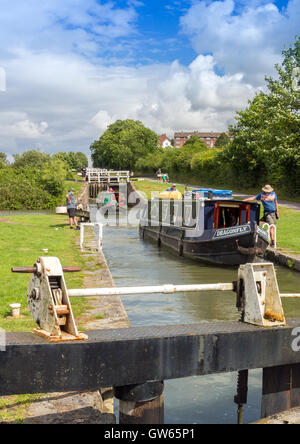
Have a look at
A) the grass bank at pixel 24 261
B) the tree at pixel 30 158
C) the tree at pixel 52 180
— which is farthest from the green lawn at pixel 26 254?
the tree at pixel 30 158

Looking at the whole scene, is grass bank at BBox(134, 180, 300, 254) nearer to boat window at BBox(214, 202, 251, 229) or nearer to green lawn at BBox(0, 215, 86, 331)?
boat window at BBox(214, 202, 251, 229)

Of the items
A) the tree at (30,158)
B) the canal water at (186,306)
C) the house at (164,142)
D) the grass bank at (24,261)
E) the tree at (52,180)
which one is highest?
the house at (164,142)

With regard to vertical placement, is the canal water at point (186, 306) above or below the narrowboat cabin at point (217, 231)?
below

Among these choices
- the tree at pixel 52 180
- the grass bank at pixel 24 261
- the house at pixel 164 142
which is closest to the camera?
the grass bank at pixel 24 261

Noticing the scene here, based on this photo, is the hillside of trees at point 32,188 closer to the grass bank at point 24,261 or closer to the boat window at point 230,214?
the grass bank at point 24,261

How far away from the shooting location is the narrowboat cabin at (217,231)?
505 inches

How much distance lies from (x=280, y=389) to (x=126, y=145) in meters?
86.1

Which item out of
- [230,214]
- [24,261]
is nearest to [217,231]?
[230,214]

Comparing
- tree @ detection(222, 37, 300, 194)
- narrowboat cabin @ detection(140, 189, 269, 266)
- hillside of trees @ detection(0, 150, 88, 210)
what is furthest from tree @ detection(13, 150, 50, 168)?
narrowboat cabin @ detection(140, 189, 269, 266)

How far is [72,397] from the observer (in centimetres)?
371

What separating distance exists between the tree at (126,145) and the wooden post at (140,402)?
8218cm
